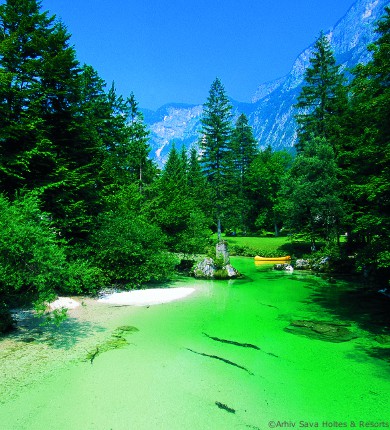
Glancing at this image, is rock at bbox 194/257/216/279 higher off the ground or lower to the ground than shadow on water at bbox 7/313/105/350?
higher

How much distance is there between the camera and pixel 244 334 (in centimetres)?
1208

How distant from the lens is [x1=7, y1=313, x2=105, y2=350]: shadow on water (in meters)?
10.8

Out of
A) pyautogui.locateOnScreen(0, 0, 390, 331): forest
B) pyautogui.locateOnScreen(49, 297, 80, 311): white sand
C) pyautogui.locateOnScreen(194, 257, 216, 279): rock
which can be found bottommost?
pyautogui.locateOnScreen(49, 297, 80, 311): white sand

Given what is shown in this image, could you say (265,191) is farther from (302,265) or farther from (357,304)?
(357,304)

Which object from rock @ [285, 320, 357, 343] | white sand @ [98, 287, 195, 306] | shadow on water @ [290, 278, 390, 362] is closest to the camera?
shadow on water @ [290, 278, 390, 362]

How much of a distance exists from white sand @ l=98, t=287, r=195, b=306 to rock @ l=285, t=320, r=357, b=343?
23.0 ft

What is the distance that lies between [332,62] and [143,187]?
84.5ft

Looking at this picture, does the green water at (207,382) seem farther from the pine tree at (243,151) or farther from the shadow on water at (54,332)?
the pine tree at (243,151)

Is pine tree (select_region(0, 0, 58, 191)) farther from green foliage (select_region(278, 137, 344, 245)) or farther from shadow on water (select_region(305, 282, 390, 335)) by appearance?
green foliage (select_region(278, 137, 344, 245))

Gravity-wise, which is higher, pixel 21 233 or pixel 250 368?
pixel 21 233

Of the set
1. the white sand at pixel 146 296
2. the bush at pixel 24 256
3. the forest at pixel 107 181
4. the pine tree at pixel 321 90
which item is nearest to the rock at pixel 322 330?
the forest at pixel 107 181

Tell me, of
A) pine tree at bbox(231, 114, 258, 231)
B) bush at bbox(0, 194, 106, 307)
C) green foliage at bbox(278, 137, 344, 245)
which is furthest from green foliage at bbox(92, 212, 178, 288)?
pine tree at bbox(231, 114, 258, 231)

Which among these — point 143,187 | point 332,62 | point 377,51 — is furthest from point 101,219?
point 332,62

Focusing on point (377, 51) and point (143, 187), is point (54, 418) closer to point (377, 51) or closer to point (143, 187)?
point (377, 51)
